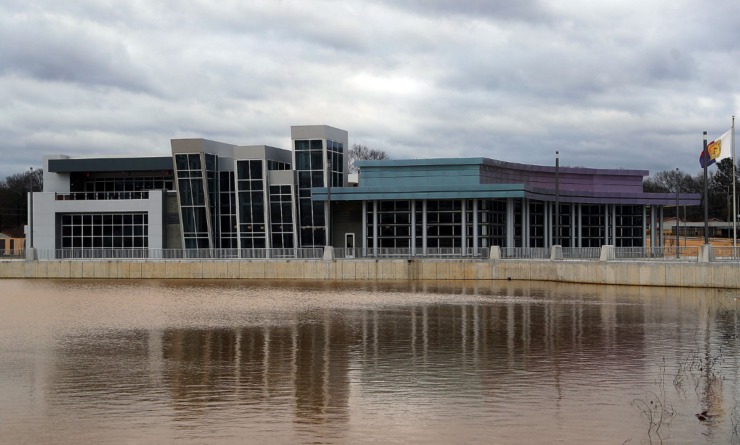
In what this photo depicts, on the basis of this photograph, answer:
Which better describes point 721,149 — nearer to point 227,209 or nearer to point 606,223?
point 606,223

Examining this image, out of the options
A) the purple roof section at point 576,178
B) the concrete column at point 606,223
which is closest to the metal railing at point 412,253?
the purple roof section at point 576,178

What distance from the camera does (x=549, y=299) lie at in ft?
157

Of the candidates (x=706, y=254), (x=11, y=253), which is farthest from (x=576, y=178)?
(x=11, y=253)

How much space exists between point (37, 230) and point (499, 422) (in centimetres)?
7665

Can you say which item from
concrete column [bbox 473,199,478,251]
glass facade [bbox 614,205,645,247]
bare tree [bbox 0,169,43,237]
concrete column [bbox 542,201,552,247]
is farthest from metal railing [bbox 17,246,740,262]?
bare tree [bbox 0,169,43,237]

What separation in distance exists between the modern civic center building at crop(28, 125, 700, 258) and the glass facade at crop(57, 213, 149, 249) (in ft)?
0.31

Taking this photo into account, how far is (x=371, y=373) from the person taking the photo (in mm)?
23828

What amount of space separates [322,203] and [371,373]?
54.3 meters

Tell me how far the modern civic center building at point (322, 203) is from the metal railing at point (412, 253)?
39 cm

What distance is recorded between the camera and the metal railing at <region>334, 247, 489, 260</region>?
69.6m

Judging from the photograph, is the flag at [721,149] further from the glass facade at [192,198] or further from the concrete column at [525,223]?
the glass facade at [192,198]

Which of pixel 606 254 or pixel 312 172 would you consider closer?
pixel 606 254

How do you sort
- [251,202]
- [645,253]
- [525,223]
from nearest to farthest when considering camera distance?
[645,253] < [525,223] < [251,202]

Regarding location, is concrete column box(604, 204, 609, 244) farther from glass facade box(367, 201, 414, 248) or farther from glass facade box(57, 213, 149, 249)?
glass facade box(57, 213, 149, 249)
